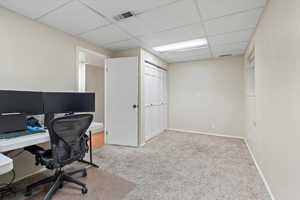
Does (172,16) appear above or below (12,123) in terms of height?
above

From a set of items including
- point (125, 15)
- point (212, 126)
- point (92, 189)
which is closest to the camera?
point (92, 189)

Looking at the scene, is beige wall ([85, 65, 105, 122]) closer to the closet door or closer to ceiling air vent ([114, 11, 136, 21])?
the closet door

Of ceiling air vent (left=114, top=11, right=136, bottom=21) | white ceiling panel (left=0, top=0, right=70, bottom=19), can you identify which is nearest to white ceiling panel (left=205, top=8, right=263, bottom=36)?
ceiling air vent (left=114, top=11, right=136, bottom=21)

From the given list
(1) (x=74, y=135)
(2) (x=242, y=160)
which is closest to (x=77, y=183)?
(1) (x=74, y=135)

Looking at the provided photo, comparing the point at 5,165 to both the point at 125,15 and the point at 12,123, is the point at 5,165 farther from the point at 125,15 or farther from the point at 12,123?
the point at 125,15

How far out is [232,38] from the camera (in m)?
2.96

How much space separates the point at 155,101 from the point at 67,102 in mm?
2410

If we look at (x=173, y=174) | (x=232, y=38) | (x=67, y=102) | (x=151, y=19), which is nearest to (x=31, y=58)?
(x=67, y=102)

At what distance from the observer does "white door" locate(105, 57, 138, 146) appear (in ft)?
11.4

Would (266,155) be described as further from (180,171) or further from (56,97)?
(56,97)

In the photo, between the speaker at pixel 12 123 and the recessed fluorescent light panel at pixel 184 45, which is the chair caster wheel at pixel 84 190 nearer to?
the speaker at pixel 12 123

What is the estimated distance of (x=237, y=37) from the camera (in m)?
2.91

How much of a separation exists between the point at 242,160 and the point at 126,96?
2695mm

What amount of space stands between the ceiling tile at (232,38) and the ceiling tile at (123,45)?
1.59 meters
